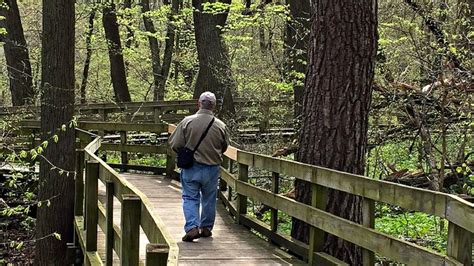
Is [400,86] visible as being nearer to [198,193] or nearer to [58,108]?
[198,193]

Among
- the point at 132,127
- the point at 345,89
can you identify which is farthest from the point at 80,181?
the point at 132,127

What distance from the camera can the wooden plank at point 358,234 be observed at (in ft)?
14.8

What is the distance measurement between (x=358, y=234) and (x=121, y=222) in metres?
2.25

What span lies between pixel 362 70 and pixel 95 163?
10.4 feet

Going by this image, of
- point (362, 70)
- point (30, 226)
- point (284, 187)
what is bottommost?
point (30, 226)

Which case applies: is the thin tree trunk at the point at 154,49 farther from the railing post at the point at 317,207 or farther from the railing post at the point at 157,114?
the railing post at the point at 317,207

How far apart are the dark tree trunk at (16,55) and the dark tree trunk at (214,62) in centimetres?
498

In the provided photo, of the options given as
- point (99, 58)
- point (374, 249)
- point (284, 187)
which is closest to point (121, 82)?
point (99, 58)

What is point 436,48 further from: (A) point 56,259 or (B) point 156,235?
(B) point 156,235

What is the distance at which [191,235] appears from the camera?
767cm

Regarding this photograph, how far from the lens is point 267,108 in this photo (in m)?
15.8

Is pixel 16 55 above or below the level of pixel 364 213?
above

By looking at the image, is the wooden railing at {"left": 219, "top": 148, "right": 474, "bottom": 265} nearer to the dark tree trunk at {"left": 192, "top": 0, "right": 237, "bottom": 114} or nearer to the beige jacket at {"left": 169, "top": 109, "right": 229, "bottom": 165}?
the beige jacket at {"left": 169, "top": 109, "right": 229, "bottom": 165}

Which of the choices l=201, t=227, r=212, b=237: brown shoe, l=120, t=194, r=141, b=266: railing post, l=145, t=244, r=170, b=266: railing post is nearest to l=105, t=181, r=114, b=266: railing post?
l=120, t=194, r=141, b=266: railing post
